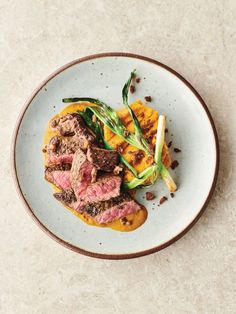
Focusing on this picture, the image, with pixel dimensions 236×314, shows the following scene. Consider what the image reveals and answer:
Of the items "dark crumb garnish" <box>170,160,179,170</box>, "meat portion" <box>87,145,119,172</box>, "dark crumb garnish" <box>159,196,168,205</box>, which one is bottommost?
"dark crumb garnish" <box>159,196,168,205</box>

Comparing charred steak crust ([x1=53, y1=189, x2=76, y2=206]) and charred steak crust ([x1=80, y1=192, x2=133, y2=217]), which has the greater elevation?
charred steak crust ([x1=53, y1=189, x2=76, y2=206])

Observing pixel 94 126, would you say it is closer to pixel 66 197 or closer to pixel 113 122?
pixel 113 122

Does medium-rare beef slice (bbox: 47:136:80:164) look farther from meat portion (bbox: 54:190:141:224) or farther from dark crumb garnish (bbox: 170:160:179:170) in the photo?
dark crumb garnish (bbox: 170:160:179:170)

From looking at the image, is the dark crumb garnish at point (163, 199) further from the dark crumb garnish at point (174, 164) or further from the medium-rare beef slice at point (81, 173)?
the medium-rare beef slice at point (81, 173)

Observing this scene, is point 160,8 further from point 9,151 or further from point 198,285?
point 198,285

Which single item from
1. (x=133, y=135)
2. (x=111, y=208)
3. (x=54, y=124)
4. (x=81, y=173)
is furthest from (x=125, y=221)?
(x=54, y=124)

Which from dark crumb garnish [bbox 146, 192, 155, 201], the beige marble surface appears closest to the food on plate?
dark crumb garnish [bbox 146, 192, 155, 201]

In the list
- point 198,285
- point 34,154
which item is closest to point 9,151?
point 34,154
